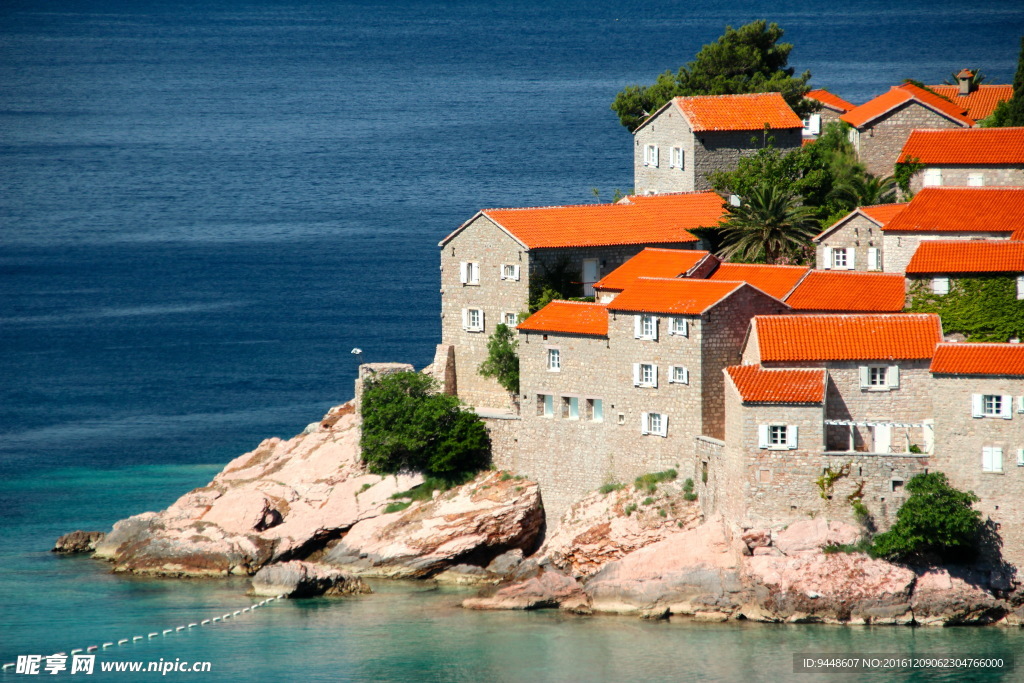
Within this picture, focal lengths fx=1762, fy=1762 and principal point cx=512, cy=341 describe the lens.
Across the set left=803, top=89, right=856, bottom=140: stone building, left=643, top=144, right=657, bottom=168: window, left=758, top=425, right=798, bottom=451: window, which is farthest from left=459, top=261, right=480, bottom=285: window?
left=803, top=89, right=856, bottom=140: stone building

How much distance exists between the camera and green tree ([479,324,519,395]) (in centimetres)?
7550

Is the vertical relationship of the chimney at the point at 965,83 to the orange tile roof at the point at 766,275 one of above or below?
above

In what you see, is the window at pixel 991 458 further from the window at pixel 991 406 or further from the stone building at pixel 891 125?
the stone building at pixel 891 125

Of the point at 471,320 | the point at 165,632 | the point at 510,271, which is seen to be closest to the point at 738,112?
the point at 510,271

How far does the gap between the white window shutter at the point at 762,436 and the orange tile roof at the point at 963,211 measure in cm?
1447

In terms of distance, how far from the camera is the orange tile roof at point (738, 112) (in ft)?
283

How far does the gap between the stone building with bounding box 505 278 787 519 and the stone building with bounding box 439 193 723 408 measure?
129 inches

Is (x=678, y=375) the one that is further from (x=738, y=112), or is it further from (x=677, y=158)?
(x=738, y=112)

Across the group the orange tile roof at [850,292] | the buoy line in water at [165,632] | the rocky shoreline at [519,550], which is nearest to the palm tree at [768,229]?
the orange tile roof at [850,292]

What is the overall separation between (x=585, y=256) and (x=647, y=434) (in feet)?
36.2

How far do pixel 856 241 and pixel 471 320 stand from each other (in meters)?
17.1

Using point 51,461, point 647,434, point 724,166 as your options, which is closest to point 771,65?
point 724,166

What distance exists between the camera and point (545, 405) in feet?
240

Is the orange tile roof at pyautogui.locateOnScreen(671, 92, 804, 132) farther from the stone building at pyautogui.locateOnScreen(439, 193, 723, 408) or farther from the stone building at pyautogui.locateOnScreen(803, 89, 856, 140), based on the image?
the stone building at pyautogui.locateOnScreen(439, 193, 723, 408)
